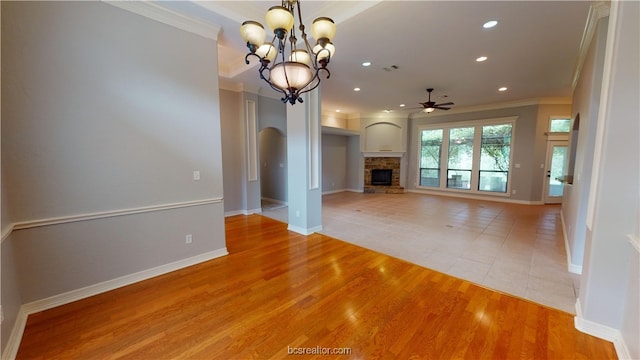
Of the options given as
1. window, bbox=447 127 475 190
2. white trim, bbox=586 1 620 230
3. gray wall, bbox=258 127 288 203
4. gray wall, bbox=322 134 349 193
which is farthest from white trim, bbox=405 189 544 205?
white trim, bbox=586 1 620 230

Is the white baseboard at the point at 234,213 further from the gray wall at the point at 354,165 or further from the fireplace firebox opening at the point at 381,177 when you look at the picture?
the fireplace firebox opening at the point at 381,177

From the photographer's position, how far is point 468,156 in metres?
8.05

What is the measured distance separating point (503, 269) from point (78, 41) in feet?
16.9

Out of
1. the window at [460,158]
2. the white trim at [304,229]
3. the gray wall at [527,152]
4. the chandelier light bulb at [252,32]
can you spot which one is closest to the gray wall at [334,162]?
the window at [460,158]

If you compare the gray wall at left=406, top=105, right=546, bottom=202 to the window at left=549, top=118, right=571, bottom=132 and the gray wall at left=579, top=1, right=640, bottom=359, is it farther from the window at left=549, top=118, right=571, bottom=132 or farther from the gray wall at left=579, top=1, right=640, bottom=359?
the gray wall at left=579, top=1, right=640, bottom=359

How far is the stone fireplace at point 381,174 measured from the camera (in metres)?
9.20

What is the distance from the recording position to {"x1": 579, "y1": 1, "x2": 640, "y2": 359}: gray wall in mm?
1658

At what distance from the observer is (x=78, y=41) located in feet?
7.37

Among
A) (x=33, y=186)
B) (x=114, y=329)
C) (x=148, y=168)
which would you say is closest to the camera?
(x=114, y=329)

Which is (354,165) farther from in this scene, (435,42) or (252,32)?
(252,32)

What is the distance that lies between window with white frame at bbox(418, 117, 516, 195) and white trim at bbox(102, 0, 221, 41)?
7837 millimetres

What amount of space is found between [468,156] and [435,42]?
5.85 m

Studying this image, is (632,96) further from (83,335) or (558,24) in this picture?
(83,335)

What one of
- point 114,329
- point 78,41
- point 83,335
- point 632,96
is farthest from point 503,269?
point 78,41
